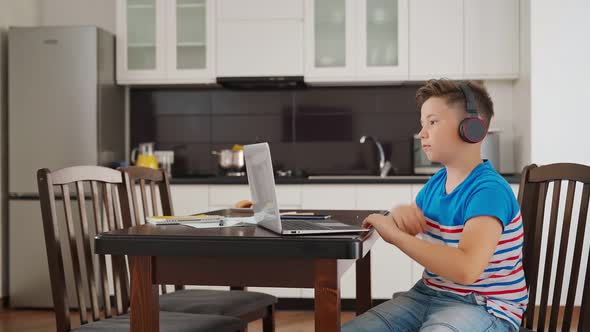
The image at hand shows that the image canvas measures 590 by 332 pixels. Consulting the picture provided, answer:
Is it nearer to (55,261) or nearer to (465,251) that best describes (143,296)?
(55,261)

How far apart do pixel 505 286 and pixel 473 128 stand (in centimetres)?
36

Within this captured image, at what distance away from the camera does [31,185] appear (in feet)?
14.7

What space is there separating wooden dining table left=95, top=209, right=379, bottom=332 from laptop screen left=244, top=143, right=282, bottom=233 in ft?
0.13

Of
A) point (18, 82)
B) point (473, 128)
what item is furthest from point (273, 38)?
point (473, 128)

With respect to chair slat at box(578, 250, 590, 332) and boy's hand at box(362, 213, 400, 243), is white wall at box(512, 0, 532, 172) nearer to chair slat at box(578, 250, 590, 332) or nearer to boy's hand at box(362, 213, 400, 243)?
chair slat at box(578, 250, 590, 332)

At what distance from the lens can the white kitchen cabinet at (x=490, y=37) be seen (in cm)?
443

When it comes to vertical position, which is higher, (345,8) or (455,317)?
(345,8)

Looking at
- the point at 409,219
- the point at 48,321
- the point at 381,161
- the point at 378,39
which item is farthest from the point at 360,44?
the point at 409,219

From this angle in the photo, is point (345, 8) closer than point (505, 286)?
No

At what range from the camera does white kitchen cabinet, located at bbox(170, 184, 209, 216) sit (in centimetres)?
440

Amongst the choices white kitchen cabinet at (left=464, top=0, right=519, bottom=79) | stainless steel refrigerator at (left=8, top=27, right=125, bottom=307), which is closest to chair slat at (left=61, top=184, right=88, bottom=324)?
stainless steel refrigerator at (left=8, top=27, right=125, bottom=307)

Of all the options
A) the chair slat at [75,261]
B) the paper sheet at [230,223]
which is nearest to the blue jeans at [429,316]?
the paper sheet at [230,223]

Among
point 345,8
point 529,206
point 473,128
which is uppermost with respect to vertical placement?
point 345,8

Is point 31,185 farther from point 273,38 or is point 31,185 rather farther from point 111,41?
point 273,38
